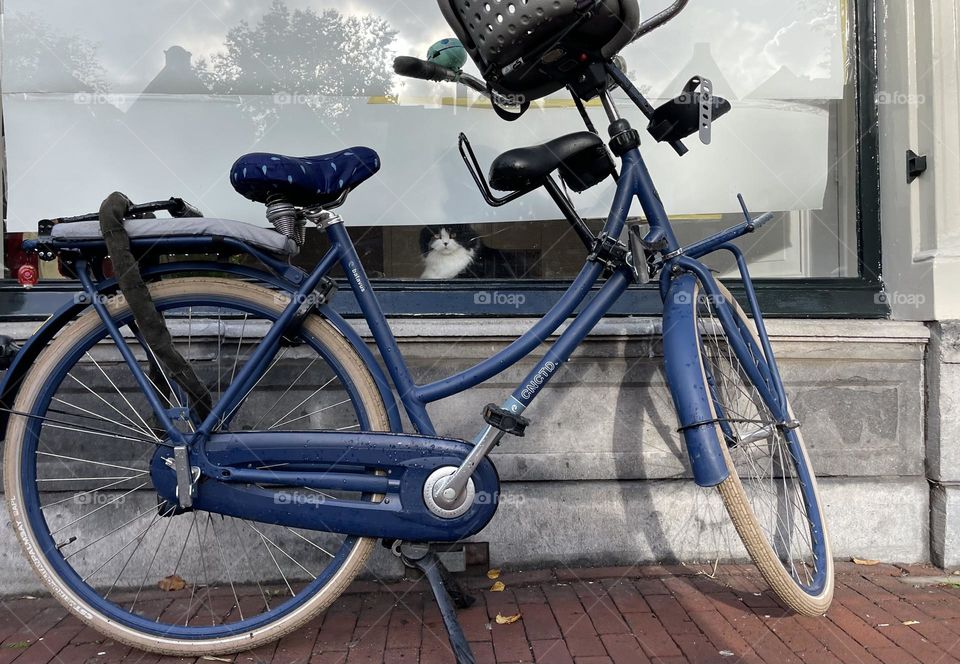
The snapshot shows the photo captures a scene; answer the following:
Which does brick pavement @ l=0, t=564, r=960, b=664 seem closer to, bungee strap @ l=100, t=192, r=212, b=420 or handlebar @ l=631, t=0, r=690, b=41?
bungee strap @ l=100, t=192, r=212, b=420

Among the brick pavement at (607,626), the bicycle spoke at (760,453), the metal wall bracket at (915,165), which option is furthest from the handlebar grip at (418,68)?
the metal wall bracket at (915,165)

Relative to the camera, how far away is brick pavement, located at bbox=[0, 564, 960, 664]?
2.21 meters

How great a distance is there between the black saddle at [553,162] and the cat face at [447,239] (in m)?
1.02

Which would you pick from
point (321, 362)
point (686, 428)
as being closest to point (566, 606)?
point (686, 428)

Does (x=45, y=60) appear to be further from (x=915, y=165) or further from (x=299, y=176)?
(x=915, y=165)

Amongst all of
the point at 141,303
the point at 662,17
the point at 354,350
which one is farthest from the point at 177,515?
the point at 662,17

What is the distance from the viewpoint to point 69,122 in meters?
3.11

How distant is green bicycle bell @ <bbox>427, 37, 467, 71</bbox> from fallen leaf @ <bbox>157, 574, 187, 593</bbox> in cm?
223

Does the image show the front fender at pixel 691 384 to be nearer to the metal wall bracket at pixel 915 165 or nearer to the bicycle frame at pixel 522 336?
the bicycle frame at pixel 522 336

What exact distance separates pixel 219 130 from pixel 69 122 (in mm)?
658

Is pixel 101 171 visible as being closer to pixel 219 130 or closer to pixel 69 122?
pixel 69 122

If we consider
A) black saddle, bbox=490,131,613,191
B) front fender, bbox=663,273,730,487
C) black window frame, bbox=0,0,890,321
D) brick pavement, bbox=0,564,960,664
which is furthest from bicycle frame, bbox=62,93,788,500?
black window frame, bbox=0,0,890,321

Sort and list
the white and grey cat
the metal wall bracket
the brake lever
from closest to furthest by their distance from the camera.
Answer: the brake lever → the metal wall bracket → the white and grey cat

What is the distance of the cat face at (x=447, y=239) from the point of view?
3211mm
